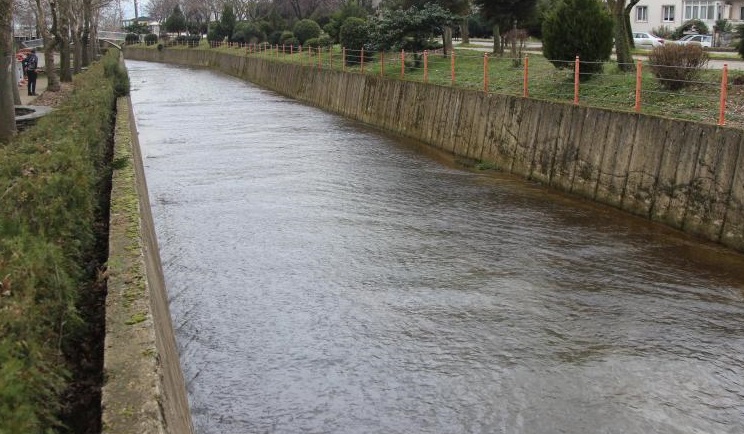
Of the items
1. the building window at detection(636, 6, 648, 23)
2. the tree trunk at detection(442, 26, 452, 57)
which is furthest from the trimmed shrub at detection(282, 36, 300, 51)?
the building window at detection(636, 6, 648, 23)

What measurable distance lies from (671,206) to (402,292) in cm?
494

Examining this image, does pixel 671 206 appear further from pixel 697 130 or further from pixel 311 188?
pixel 311 188

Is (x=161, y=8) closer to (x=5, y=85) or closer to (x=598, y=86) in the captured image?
(x=5, y=85)

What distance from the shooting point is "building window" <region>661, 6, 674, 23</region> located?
59.1 meters

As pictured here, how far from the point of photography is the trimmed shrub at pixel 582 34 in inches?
700

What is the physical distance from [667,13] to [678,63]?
4834 cm

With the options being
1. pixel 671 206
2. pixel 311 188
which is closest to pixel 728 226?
pixel 671 206

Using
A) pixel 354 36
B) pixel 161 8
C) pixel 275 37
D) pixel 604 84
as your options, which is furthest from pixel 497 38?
pixel 161 8

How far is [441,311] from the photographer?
9180 millimetres

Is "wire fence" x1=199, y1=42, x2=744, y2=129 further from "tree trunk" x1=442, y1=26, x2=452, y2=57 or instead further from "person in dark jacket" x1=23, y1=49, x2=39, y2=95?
"person in dark jacket" x1=23, y1=49, x2=39, y2=95

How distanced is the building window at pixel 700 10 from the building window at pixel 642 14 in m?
3.28

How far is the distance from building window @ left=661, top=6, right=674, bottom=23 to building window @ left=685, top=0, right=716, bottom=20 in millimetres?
1307

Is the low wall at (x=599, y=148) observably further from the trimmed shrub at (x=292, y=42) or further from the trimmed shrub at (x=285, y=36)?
the trimmed shrub at (x=285, y=36)

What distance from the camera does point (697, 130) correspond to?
11.9m
